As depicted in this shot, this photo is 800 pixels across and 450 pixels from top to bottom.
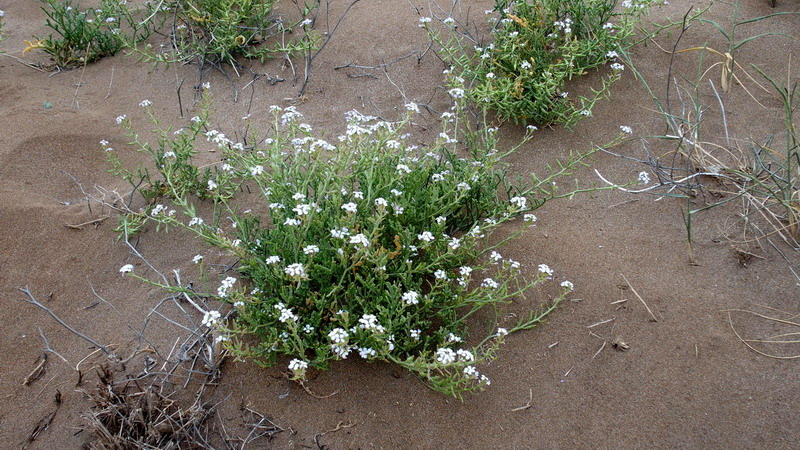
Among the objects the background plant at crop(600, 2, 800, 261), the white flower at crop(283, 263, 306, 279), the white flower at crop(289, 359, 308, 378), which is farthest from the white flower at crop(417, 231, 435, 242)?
the background plant at crop(600, 2, 800, 261)

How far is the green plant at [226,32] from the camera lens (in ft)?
14.1

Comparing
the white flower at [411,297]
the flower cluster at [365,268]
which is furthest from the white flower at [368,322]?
the white flower at [411,297]

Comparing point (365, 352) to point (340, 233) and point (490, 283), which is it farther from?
point (490, 283)

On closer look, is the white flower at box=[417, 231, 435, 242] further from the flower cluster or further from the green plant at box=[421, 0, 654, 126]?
the green plant at box=[421, 0, 654, 126]

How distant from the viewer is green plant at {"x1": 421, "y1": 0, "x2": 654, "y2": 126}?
12.0ft

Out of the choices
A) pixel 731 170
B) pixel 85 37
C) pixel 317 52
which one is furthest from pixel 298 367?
pixel 85 37

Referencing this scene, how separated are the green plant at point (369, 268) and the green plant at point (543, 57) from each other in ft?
2.29

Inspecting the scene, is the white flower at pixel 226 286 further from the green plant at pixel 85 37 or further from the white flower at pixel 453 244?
the green plant at pixel 85 37

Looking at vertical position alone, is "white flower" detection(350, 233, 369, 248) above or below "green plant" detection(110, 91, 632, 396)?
above

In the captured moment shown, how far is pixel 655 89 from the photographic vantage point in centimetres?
393

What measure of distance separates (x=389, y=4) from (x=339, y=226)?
9.32 feet

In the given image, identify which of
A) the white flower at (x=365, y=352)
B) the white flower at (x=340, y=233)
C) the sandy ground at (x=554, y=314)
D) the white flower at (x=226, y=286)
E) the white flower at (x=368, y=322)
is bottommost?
the sandy ground at (x=554, y=314)

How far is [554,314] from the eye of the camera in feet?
9.29

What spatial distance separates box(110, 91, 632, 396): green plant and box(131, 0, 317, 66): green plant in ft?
5.05
